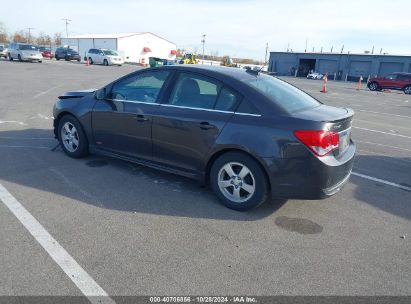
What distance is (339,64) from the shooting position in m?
55.7

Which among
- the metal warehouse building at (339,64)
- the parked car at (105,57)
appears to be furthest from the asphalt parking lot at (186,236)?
the metal warehouse building at (339,64)

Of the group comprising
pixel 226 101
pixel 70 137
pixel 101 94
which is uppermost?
pixel 226 101

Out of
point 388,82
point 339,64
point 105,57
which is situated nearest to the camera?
point 388,82

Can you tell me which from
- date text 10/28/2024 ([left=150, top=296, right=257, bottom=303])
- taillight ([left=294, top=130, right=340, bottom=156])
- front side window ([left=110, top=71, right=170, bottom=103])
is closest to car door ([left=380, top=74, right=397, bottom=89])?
front side window ([left=110, top=71, right=170, bottom=103])

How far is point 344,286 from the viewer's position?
107 inches

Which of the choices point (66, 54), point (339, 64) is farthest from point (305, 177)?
point (339, 64)

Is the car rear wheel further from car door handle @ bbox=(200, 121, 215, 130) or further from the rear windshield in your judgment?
car door handle @ bbox=(200, 121, 215, 130)

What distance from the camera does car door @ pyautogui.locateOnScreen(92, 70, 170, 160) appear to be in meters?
4.48

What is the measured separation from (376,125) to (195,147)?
8.38 meters

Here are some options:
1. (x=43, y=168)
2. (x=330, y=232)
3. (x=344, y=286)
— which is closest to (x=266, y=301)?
(x=344, y=286)

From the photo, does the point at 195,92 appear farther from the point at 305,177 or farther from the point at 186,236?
the point at 186,236

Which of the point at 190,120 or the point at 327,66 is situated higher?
the point at 327,66

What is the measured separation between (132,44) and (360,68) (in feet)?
141

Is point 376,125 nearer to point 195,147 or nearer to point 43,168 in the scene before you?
point 195,147
